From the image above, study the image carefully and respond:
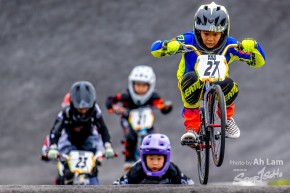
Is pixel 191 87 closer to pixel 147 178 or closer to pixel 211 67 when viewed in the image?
pixel 211 67

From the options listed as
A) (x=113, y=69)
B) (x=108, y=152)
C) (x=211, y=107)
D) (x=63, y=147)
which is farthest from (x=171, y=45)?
(x=113, y=69)

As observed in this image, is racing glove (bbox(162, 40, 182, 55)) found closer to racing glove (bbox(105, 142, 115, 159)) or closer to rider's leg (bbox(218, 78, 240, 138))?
rider's leg (bbox(218, 78, 240, 138))

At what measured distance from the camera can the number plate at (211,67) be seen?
13750mm

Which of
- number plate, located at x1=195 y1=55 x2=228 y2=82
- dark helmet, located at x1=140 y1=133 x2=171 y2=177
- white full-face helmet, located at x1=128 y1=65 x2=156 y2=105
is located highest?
white full-face helmet, located at x1=128 y1=65 x2=156 y2=105

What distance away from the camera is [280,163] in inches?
998

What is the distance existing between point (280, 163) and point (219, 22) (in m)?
12.0

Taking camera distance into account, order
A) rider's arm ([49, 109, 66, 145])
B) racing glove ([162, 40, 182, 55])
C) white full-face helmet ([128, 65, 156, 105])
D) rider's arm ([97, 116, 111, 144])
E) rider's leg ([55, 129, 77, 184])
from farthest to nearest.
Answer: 1. white full-face helmet ([128, 65, 156, 105])
2. rider's arm ([97, 116, 111, 144])
3. rider's leg ([55, 129, 77, 184])
4. rider's arm ([49, 109, 66, 145])
5. racing glove ([162, 40, 182, 55])

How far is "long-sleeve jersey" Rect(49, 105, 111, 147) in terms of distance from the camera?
1827 cm

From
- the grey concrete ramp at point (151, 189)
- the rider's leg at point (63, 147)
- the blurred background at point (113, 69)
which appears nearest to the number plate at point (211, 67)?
the grey concrete ramp at point (151, 189)

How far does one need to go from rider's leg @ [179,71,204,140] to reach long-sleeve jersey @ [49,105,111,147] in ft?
12.9

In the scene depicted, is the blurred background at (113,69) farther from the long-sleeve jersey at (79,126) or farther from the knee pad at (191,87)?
the knee pad at (191,87)

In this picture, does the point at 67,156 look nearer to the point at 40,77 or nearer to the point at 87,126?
the point at 87,126

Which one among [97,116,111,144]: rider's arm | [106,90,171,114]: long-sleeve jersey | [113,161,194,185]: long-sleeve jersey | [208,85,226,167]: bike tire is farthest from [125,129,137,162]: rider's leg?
[208,85,226,167]: bike tire

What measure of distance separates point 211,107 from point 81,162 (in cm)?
414
